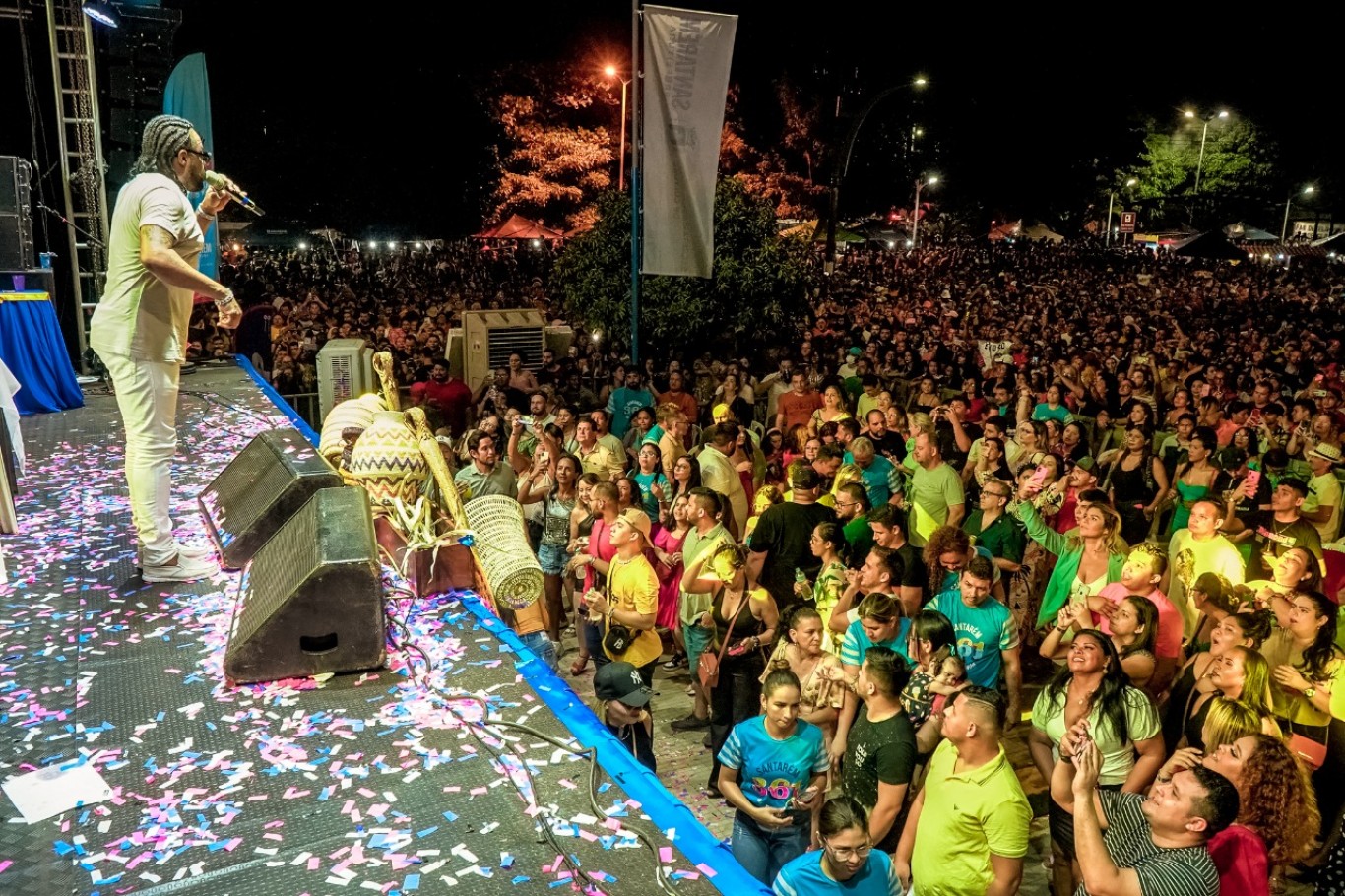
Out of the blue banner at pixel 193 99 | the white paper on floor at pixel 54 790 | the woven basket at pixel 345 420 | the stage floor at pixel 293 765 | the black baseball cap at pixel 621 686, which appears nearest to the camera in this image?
the stage floor at pixel 293 765

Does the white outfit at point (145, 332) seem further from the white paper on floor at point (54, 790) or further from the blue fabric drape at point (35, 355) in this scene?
the blue fabric drape at point (35, 355)

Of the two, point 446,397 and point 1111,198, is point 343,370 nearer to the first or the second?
point 446,397

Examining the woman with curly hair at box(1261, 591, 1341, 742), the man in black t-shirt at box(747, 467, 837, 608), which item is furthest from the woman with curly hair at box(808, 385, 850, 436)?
the woman with curly hair at box(1261, 591, 1341, 742)

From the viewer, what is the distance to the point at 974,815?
3.62m

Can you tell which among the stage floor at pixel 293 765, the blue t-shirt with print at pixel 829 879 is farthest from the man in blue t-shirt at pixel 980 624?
the stage floor at pixel 293 765

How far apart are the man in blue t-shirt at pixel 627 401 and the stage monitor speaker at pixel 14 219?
547 cm

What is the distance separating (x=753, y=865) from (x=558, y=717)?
1.10 m

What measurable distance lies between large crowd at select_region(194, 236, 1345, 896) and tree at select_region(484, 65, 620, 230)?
14359 mm

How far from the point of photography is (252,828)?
2955 millimetres

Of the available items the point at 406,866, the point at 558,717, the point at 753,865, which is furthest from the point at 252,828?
the point at 753,865

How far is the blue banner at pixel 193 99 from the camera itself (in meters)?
11.1

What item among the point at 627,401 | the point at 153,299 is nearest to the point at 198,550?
the point at 153,299

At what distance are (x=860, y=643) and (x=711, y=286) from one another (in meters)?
11.0

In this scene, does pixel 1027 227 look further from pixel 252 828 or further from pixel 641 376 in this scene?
pixel 252 828
